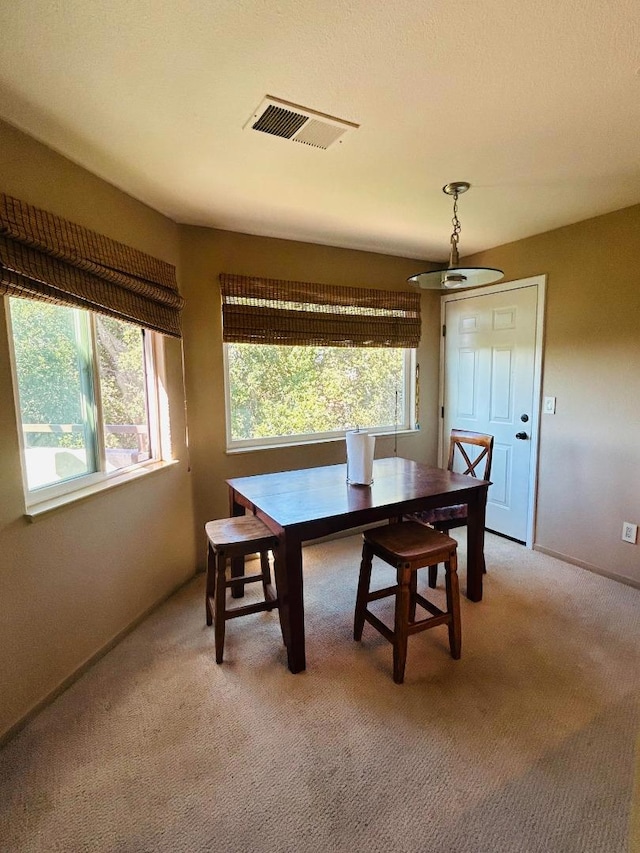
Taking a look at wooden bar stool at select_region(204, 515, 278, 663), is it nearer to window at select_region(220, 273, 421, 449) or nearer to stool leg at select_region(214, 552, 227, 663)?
stool leg at select_region(214, 552, 227, 663)

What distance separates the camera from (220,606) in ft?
6.41

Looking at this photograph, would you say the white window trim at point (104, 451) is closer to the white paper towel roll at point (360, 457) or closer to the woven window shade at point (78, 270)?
the woven window shade at point (78, 270)

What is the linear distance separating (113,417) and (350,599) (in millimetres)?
1727

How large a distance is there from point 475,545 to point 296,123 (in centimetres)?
230

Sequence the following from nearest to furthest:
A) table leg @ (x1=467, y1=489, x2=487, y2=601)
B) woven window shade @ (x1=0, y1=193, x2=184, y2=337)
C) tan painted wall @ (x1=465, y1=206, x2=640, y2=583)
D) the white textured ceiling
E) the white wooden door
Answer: the white textured ceiling < woven window shade @ (x1=0, y1=193, x2=184, y2=337) < table leg @ (x1=467, y1=489, x2=487, y2=601) < tan painted wall @ (x1=465, y1=206, x2=640, y2=583) < the white wooden door

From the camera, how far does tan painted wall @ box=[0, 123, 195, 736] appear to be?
1.59 metres

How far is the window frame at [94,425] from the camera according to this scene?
1.66 meters

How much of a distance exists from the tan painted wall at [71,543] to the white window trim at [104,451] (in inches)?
1.5

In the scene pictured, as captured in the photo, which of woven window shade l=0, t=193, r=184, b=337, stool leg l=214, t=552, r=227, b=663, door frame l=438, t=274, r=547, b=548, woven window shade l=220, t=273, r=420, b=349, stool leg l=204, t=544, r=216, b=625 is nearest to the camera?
woven window shade l=0, t=193, r=184, b=337

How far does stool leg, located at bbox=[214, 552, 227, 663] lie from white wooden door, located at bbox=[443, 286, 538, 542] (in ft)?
7.85

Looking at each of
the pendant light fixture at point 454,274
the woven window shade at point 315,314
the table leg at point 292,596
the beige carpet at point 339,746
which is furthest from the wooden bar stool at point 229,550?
the pendant light fixture at point 454,274

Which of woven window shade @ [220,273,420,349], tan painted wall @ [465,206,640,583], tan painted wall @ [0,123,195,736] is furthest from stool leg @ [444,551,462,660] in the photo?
woven window shade @ [220,273,420,349]

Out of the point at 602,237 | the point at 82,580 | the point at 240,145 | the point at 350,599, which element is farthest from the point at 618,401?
the point at 82,580

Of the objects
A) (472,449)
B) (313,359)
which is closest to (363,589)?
(313,359)
